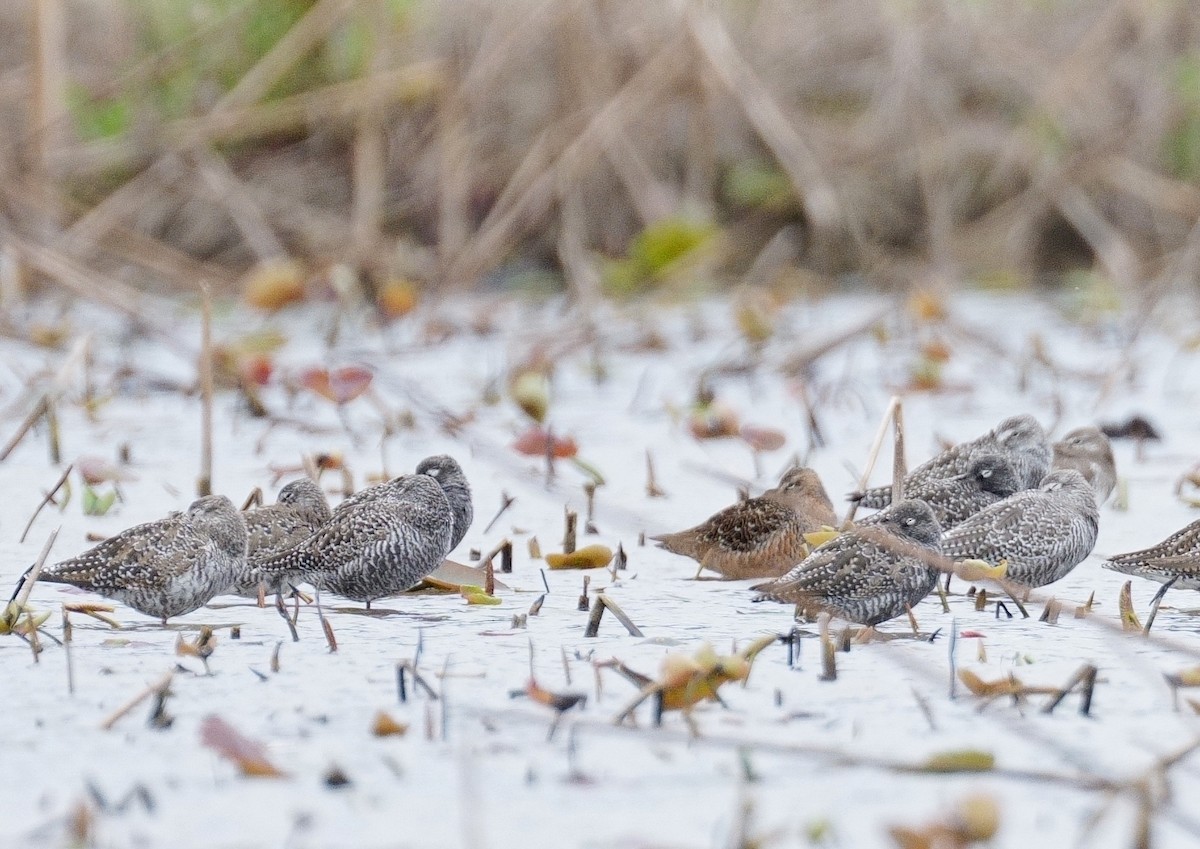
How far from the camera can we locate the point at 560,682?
373cm

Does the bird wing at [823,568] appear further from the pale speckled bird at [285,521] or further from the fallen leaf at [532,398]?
the fallen leaf at [532,398]

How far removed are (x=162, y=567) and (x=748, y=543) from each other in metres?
1.69

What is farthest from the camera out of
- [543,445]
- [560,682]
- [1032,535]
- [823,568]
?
[543,445]

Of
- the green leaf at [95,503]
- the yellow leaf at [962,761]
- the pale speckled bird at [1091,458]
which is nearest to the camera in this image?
the yellow leaf at [962,761]

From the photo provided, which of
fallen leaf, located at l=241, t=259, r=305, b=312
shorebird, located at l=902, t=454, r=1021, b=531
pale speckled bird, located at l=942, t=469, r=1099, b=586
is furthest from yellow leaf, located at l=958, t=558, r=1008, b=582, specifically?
fallen leaf, located at l=241, t=259, r=305, b=312

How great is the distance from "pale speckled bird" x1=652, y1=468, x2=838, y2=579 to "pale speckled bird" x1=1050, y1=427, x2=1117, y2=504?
3.89 feet

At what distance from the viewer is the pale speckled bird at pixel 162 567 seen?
437cm

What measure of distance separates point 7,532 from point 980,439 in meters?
3.21

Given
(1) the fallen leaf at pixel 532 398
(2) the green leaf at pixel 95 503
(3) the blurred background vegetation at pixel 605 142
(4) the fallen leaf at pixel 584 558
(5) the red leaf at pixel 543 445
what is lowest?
(4) the fallen leaf at pixel 584 558

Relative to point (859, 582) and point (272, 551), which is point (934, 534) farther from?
point (272, 551)

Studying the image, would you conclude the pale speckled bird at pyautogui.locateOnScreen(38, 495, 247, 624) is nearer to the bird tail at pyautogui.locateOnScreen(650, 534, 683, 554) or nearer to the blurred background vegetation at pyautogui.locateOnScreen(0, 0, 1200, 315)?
the bird tail at pyautogui.locateOnScreen(650, 534, 683, 554)

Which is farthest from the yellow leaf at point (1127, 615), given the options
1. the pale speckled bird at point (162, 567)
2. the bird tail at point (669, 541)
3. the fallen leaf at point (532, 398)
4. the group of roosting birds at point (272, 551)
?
the fallen leaf at point (532, 398)

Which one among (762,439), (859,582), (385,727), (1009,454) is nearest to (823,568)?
(859,582)

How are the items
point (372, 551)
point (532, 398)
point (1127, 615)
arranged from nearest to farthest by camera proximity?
point (1127, 615) < point (372, 551) < point (532, 398)
